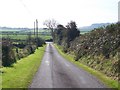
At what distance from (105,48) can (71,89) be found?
15751 millimetres

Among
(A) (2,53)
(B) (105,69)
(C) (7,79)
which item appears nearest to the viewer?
(C) (7,79)

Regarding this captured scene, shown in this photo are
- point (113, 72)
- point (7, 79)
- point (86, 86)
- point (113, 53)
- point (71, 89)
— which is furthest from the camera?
point (113, 53)

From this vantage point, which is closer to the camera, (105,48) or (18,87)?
(18,87)

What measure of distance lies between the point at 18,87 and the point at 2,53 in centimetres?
1373

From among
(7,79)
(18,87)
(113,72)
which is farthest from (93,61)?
(18,87)

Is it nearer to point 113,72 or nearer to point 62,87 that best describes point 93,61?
point 113,72

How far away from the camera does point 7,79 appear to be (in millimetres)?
21688

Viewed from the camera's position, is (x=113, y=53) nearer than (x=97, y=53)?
Yes

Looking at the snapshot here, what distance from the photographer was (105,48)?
3272cm

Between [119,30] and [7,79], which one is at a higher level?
[119,30]

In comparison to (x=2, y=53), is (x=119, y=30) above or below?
above

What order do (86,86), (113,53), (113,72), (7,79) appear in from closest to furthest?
(86,86) < (7,79) < (113,72) < (113,53)

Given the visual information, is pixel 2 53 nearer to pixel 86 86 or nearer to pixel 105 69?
pixel 105 69

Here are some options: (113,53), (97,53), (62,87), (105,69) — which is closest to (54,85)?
(62,87)
